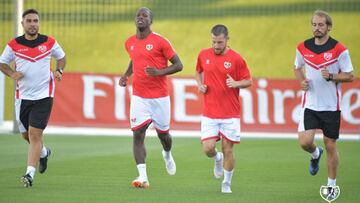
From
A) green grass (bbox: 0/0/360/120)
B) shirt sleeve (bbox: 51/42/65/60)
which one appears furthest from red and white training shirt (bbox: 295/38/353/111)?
green grass (bbox: 0/0/360/120)

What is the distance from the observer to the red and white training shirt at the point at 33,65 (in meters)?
12.9

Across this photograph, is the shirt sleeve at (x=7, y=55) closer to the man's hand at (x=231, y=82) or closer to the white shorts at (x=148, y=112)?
the white shorts at (x=148, y=112)

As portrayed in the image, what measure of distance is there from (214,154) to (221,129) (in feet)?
1.91

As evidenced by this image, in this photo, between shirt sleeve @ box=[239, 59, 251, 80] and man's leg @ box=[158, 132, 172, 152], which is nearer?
shirt sleeve @ box=[239, 59, 251, 80]

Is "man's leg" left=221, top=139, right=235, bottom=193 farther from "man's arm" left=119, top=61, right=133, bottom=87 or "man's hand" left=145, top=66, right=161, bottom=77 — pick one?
"man's arm" left=119, top=61, right=133, bottom=87

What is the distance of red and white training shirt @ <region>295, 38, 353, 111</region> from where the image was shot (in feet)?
38.8

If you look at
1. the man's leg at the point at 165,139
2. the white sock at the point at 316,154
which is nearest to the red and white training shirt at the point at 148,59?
the man's leg at the point at 165,139

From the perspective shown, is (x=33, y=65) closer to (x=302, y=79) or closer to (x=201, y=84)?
(x=201, y=84)

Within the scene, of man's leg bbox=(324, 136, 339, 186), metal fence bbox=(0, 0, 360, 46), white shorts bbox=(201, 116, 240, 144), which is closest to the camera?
man's leg bbox=(324, 136, 339, 186)

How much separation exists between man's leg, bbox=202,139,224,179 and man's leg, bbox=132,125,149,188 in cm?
91

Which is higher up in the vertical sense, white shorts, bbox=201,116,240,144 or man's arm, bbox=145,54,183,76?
man's arm, bbox=145,54,183,76

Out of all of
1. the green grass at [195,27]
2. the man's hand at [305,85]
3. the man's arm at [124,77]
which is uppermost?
the man's hand at [305,85]

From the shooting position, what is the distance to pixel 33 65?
12.9 meters

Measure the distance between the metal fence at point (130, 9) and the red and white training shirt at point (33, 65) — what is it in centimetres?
1896
